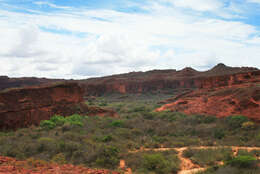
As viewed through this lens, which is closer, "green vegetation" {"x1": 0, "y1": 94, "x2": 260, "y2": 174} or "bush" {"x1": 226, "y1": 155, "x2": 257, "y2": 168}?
"bush" {"x1": 226, "y1": 155, "x2": 257, "y2": 168}

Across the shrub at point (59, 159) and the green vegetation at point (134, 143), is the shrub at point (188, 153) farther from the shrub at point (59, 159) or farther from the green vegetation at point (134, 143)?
the shrub at point (59, 159)

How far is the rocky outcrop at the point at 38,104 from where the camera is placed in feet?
49.5

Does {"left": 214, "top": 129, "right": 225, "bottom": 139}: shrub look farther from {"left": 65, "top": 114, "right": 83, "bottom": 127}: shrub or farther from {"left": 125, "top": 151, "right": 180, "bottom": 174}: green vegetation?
{"left": 65, "top": 114, "right": 83, "bottom": 127}: shrub

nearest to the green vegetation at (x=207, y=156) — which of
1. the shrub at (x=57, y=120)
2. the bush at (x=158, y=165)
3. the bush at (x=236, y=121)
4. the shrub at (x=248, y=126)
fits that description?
the bush at (x=158, y=165)

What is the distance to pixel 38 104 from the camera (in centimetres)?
1691

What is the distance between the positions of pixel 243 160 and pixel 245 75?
20503 millimetres

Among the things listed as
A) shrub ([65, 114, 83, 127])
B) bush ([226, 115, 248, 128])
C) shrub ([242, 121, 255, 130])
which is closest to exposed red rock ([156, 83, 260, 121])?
bush ([226, 115, 248, 128])

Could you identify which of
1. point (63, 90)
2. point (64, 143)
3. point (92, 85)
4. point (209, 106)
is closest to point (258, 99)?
point (209, 106)

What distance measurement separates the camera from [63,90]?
63.7ft

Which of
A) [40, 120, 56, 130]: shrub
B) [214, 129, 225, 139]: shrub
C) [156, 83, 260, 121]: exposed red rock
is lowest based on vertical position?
[214, 129, 225, 139]: shrub

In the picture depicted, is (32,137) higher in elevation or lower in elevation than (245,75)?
lower

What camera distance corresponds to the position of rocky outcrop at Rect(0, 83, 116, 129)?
1510 centimetres

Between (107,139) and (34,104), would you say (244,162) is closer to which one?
(107,139)

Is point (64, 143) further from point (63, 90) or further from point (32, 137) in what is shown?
point (63, 90)
